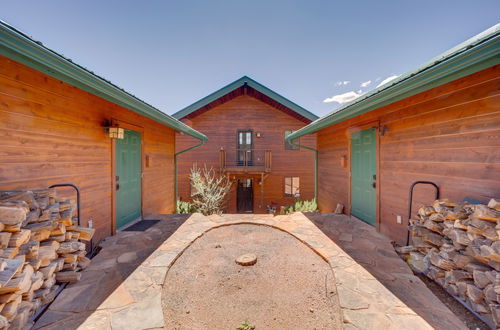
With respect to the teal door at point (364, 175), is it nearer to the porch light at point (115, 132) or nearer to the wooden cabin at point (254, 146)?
the porch light at point (115, 132)

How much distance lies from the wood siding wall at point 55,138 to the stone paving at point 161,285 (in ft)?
3.60

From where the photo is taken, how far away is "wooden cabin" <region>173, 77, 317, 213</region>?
10664mm

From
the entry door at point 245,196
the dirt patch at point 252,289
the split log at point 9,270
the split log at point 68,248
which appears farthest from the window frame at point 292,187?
the split log at point 9,270

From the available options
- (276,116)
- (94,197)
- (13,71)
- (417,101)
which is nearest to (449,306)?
(417,101)

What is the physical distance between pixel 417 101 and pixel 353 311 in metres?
3.36

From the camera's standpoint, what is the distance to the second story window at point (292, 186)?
11.0 meters

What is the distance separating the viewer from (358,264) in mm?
2795

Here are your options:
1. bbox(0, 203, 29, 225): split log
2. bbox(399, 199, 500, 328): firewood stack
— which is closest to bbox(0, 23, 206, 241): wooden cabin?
bbox(0, 203, 29, 225): split log

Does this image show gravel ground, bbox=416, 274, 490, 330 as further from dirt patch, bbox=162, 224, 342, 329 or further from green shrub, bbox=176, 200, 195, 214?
green shrub, bbox=176, 200, 195, 214

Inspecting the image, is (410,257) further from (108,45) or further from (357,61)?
(108,45)

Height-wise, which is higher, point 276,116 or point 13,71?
point 276,116

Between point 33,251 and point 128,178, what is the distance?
2.92 m

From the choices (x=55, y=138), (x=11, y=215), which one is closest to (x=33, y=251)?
(x=11, y=215)

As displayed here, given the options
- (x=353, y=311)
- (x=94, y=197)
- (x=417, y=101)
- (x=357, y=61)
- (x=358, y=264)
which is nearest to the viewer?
(x=353, y=311)
